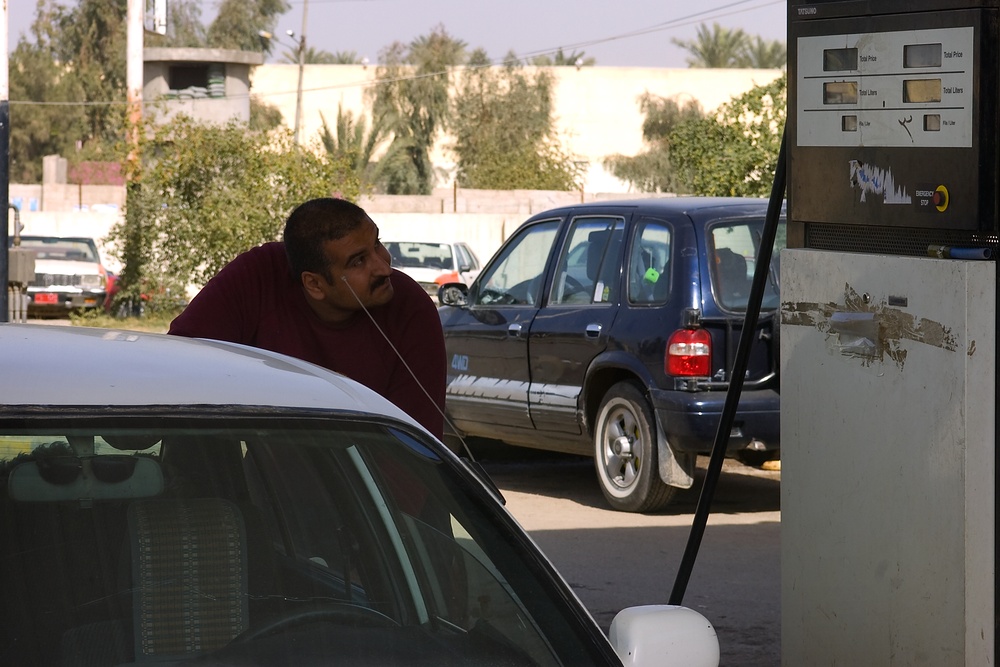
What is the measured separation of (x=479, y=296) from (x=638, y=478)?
7.19ft

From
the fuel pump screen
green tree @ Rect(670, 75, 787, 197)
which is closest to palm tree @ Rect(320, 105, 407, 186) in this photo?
green tree @ Rect(670, 75, 787, 197)

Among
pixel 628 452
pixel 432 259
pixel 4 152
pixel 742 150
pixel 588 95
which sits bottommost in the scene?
pixel 628 452

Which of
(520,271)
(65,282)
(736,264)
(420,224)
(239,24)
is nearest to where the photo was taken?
(736,264)

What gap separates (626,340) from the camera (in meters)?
8.21

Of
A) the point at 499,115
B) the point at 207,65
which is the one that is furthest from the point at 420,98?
the point at 207,65

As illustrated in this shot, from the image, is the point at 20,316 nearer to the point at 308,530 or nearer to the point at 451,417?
the point at 451,417

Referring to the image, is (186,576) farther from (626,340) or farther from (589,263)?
(589,263)

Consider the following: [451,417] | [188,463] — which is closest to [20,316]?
[451,417]

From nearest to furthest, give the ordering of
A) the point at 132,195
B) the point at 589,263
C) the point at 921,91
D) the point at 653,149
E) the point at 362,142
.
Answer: the point at 921,91 → the point at 589,263 → the point at 132,195 → the point at 362,142 → the point at 653,149

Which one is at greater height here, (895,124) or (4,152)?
(4,152)

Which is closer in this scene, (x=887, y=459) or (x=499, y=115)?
(x=887, y=459)

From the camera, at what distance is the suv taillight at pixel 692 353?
25.7 feet

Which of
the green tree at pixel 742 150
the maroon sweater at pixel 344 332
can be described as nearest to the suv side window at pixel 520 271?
the maroon sweater at pixel 344 332

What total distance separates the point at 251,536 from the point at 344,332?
1.61 m
